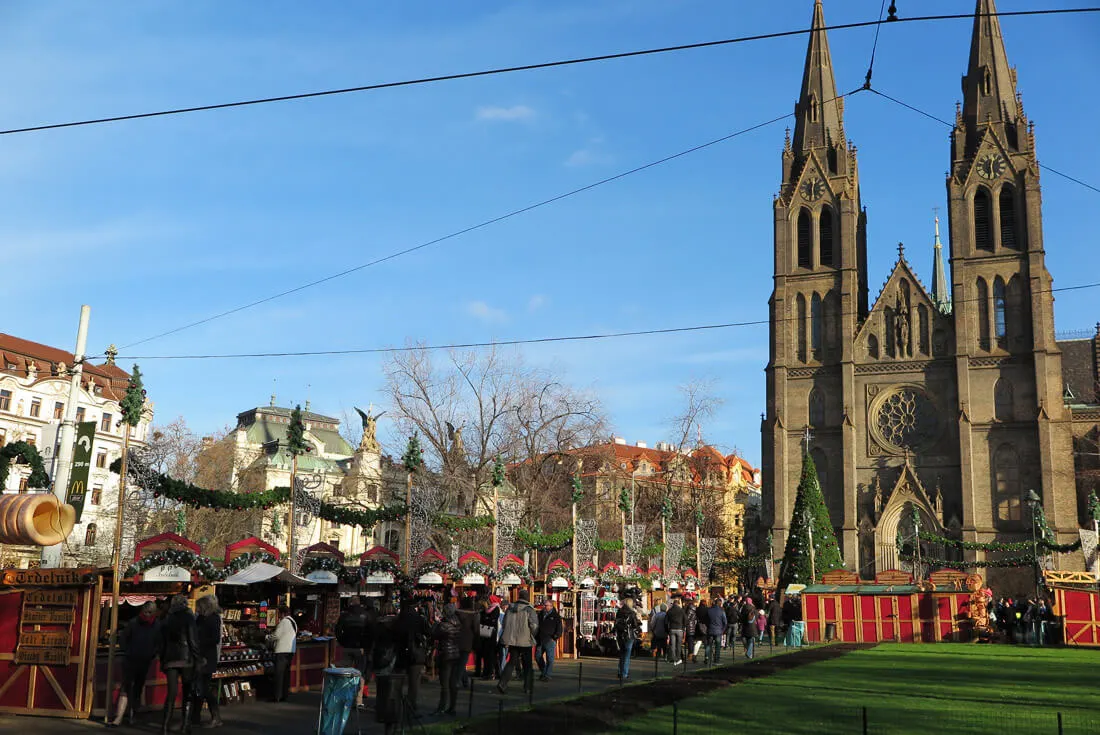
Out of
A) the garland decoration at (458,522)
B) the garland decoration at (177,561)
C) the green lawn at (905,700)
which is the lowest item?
the green lawn at (905,700)

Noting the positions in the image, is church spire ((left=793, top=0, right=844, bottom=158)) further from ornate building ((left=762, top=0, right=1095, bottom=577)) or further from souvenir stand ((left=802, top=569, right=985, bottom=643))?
souvenir stand ((left=802, top=569, right=985, bottom=643))

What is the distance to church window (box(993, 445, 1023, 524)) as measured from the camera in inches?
2253

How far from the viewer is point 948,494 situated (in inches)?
2341

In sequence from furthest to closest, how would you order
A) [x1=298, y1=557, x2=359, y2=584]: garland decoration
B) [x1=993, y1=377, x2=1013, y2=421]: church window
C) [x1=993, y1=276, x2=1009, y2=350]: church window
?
1. [x1=993, y1=276, x2=1009, y2=350]: church window
2. [x1=993, y1=377, x2=1013, y2=421]: church window
3. [x1=298, y1=557, x2=359, y2=584]: garland decoration

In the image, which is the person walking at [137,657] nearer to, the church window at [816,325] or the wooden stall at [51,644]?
the wooden stall at [51,644]

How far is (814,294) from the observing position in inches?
2547

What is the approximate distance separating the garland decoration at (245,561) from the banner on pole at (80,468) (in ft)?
14.3

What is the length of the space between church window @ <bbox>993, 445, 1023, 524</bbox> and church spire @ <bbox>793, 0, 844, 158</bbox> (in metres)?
22.2

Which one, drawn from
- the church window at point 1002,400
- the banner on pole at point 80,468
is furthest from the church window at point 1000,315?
the banner on pole at point 80,468

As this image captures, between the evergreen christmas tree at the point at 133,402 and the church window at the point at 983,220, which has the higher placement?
the church window at the point at 983,220

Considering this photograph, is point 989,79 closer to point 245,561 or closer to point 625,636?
point 625,636

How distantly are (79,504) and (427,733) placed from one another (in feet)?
23.0

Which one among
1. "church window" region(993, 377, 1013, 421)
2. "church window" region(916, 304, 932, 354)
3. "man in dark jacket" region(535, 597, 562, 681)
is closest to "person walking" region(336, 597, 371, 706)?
"man in dark jacket" region(535, 597, 562, 681)

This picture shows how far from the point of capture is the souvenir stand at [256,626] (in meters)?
15.9
